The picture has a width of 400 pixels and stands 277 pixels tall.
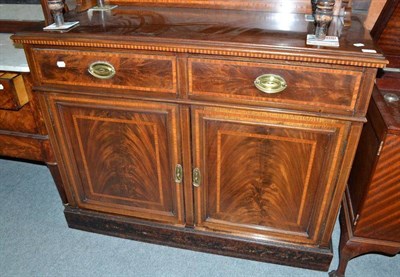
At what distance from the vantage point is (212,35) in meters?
0.99

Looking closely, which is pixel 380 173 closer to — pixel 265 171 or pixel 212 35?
pixel 265 171

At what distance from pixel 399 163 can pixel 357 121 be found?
0.58ft

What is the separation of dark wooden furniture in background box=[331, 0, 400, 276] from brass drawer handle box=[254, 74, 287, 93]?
0.99 ft

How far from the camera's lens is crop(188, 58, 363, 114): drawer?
0.92 m

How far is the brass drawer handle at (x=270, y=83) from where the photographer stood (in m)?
0.95

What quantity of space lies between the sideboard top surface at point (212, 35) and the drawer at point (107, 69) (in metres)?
0.04

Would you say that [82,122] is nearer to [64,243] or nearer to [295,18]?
[64,243]

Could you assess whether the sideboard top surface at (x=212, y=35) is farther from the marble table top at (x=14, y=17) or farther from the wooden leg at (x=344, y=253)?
the wooden leg at (x=344, y=253)

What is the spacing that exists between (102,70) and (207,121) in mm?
349

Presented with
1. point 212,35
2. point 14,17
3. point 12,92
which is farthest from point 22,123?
point 212,35

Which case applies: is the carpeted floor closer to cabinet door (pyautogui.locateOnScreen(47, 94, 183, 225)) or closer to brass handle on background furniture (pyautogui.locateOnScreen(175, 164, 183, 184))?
cabinet door (pyautogui.locateOnScreen(47, 94, 183, 225))

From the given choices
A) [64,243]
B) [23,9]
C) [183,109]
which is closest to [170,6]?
[183,109]

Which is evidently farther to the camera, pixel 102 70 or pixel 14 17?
pixel 14 17

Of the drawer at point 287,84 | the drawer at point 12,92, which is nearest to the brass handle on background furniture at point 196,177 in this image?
the drawer at point 287,84
